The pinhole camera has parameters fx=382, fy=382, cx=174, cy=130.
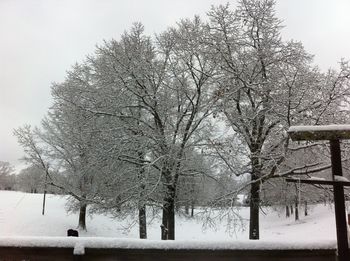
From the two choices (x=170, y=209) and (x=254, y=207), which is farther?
(x=170, y=209)

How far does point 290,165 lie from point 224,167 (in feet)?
7.68

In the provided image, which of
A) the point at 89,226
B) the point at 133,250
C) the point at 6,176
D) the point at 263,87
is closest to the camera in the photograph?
the point at 133,250

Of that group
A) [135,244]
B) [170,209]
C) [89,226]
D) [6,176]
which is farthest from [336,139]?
[6,176]

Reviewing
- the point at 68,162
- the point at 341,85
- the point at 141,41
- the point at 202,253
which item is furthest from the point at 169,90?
the point at 202,253

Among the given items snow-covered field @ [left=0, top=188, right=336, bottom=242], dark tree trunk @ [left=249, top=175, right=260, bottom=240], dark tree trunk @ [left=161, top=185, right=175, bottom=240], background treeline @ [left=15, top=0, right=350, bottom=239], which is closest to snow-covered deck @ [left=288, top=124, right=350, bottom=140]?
background treeline @ [left=15, top=0, right=350, bottom=239]

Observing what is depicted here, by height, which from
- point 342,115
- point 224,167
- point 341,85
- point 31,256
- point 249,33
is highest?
point 249,33

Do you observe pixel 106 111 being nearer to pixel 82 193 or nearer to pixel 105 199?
pixel 105 199

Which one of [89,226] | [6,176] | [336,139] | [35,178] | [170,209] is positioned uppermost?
[6,176]

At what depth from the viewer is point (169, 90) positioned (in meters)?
16.7

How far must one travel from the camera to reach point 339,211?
14.0 ft

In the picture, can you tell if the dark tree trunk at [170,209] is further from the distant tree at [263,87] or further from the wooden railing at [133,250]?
the wooden railing at [133,250]

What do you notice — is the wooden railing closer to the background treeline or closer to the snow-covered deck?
the snow-covered deck

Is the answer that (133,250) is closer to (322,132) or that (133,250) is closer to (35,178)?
(322,132)

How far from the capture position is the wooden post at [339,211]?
155 inches
